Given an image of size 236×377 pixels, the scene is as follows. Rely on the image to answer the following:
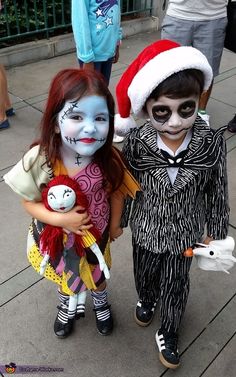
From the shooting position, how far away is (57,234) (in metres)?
1.64

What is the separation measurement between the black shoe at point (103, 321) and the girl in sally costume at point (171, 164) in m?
0.33

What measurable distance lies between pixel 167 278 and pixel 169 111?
2.64 feet

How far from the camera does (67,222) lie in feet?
5.13

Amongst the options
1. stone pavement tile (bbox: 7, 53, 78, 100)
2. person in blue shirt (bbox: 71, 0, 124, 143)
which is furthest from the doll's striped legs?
stone pavement tile (bbox: 7, 53, 78, 100)

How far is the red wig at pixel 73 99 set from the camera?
1408mm

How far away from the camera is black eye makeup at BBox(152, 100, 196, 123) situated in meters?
1.47

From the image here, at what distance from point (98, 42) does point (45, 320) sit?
86.9 inches

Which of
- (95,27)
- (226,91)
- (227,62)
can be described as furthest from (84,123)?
(227,62)

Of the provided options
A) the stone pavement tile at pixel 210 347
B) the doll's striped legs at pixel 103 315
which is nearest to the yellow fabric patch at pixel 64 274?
the doll's striped legs at pixel 103 315

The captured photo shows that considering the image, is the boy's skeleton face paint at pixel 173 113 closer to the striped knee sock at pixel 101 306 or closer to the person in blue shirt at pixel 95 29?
the striped knee sock at pixel 101 306

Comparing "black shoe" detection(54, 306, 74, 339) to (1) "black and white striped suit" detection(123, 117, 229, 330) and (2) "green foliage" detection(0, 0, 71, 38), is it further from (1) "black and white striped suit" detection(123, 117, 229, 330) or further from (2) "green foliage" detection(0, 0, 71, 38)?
(2) "green foliage" detection(0, 0, 71, 38)

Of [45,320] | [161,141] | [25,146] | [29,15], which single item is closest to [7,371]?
[45,320]

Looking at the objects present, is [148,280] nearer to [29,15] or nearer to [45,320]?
[45,320]

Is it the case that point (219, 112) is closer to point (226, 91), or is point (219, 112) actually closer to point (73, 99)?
point (226, 91)
